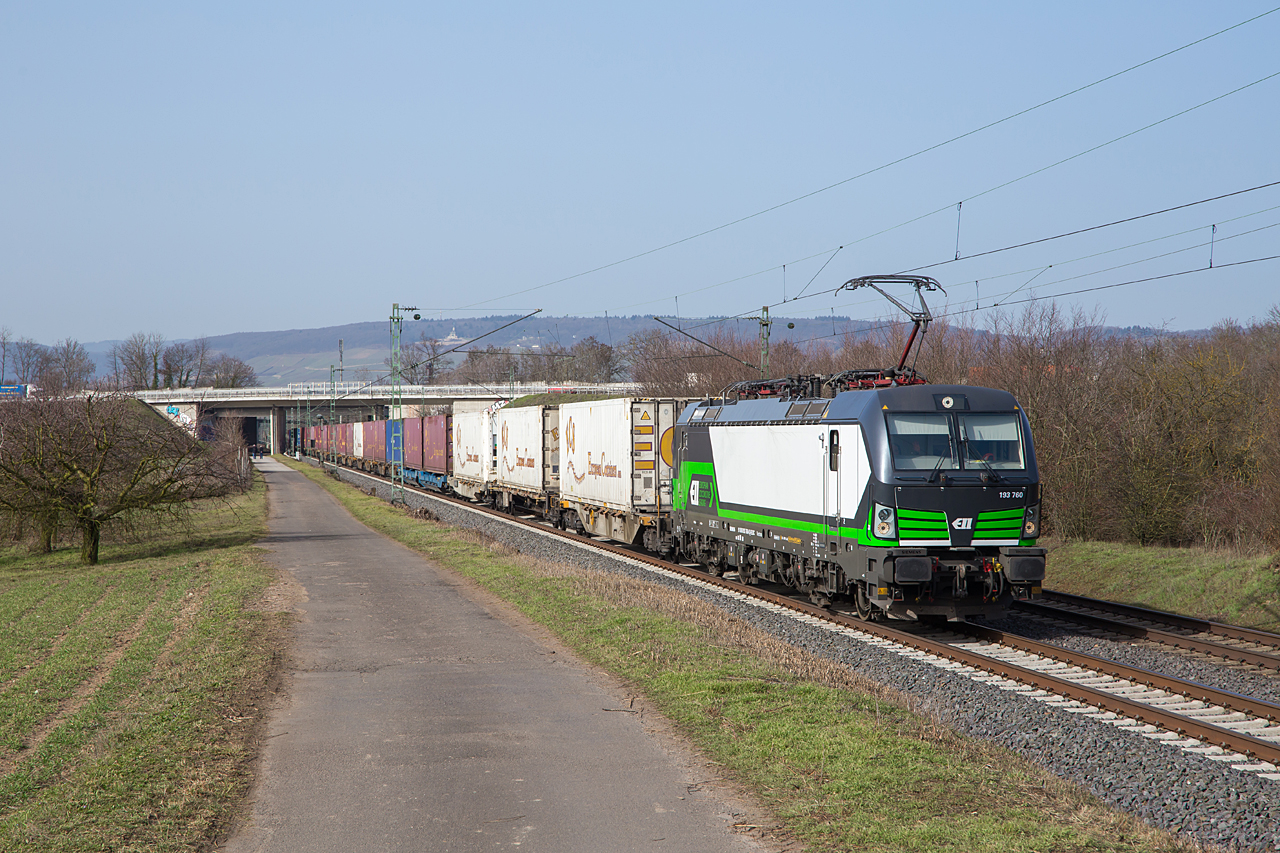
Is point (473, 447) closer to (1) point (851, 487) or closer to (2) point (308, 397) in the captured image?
(1) point (851, 487)

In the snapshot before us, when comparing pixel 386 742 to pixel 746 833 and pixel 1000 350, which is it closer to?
pixel 746 833

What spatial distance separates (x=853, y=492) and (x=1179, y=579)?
8.18 meters

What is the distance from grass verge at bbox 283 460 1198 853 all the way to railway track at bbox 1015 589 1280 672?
18.0 feet

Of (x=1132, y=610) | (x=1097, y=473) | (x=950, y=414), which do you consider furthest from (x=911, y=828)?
(x=1097, y=473)

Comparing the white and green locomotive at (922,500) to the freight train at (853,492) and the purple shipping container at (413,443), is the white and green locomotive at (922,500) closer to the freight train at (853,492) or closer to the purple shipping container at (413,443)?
the freight train at (853,492)

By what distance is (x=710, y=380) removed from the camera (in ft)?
188

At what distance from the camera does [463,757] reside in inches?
319

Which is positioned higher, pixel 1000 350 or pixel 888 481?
pixel 1000 350

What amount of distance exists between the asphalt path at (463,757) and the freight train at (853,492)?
4751mm

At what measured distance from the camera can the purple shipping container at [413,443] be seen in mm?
53500

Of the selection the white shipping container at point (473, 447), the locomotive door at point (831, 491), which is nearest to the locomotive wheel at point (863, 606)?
the locomotive door at point (831, 491)

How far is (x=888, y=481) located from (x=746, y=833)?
26.4 ft

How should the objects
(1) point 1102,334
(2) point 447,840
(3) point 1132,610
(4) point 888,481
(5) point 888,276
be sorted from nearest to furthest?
1. (2) point 447,840
2. (4) point 888,481
3. (3) point 1132,610
4. (5) point 888,276
5. (1) point 1102,334

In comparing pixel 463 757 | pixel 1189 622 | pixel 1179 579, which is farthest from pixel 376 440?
pixel 463 757
